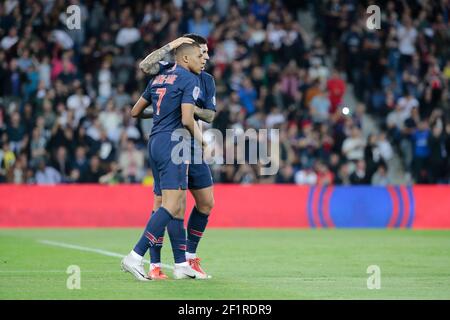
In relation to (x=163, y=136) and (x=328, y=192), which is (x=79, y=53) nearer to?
(x=328, y=192)

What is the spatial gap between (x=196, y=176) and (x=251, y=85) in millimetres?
14534

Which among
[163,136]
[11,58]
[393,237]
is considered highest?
[11,58]

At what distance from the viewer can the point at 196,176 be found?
459 inches

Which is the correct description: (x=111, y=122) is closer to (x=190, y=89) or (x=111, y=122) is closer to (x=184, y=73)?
(x=184, y=73)

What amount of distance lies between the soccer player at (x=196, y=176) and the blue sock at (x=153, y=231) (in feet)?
1.15

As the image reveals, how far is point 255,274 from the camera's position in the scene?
1221cm

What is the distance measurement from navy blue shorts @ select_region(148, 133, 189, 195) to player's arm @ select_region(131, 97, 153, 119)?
0.42 m

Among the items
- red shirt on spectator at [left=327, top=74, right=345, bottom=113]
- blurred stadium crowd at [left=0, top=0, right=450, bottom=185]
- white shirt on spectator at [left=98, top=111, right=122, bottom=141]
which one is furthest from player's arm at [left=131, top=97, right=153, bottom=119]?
red shirt on spectator at [left=327, top=74, right=345, bottom=113]

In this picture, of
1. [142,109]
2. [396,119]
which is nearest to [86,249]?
[142,109]

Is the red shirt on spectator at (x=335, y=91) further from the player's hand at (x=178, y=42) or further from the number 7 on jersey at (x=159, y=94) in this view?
the number 7 on jersey at (x=159, y=94)
